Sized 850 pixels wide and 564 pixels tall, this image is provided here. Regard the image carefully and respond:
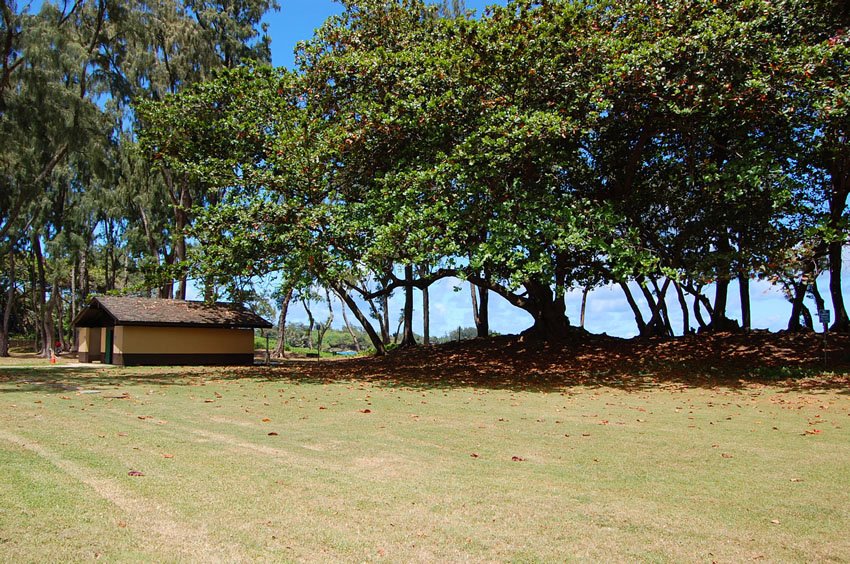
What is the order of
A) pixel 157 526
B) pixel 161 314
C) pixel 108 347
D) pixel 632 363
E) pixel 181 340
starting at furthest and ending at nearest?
1. pixel 108 347
2. pixel 181 340
3. pixel 161 314
4. pixel 632 363
5. pixel 157 526

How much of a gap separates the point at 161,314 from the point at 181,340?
58.2 inches

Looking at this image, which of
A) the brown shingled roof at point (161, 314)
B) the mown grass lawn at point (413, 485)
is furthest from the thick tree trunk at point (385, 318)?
the mown grass lawn at point (413, 485)

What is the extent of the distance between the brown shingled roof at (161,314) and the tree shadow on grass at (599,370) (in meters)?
5.95

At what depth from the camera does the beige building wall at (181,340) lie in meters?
26.1

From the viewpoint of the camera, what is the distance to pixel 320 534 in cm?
418

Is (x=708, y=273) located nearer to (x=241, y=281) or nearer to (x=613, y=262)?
(x=613, y=262)

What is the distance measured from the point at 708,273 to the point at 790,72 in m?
5.12

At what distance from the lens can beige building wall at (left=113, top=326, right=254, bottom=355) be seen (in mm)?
26125

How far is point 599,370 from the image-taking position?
1905 centimetres

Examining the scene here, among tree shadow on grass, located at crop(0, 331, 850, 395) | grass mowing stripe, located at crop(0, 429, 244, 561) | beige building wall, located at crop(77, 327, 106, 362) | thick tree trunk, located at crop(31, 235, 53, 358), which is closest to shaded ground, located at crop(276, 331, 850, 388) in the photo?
tree shadow on grass, located at crop(0, 331, 850, 395)

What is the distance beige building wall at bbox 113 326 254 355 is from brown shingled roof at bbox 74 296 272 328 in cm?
55

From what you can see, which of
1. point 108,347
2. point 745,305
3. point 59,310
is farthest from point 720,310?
point 59,310

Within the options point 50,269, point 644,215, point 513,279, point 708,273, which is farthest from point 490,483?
point 50,269

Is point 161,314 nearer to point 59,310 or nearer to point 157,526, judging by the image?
point 157,526
